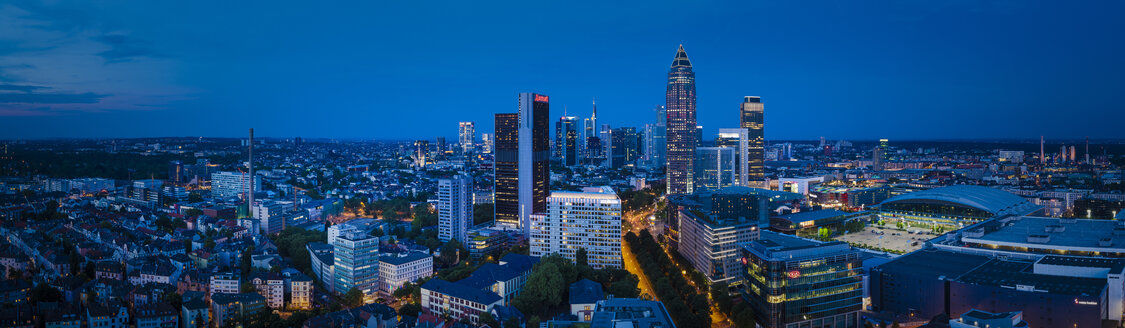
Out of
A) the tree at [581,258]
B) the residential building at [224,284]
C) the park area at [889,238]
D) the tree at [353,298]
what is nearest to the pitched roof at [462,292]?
the tree at [353,298]

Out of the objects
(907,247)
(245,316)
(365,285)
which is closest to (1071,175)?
(907,247)

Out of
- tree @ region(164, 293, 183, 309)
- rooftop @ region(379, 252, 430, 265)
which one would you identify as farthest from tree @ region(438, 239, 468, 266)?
tree @ region(164, 293, 183, 309)

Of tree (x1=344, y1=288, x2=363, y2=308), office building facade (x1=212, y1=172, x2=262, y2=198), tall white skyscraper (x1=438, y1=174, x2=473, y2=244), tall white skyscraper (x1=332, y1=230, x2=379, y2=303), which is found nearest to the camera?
tree (x1=344, y1=288, x2=363, y2=308)

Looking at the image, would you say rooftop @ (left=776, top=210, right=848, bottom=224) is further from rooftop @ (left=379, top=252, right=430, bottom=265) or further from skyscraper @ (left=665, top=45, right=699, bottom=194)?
rooftop @ (left=379, top=252, right=430, bottom=265)

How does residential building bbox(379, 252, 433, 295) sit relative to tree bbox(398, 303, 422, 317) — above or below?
above

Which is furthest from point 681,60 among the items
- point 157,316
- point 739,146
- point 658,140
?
point 157,316

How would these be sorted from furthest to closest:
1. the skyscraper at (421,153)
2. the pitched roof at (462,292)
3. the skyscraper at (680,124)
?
the skyscraper at (421,153), the skyscraper at (680,124), the pitched roof at (462,292)

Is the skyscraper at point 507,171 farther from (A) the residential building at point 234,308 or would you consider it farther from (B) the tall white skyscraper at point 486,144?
(B) the tall white skyscraper at point 486,144

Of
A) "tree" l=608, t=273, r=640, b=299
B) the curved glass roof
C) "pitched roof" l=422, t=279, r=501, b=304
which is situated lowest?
"tree" l=608, t=273, r=640, b=299
